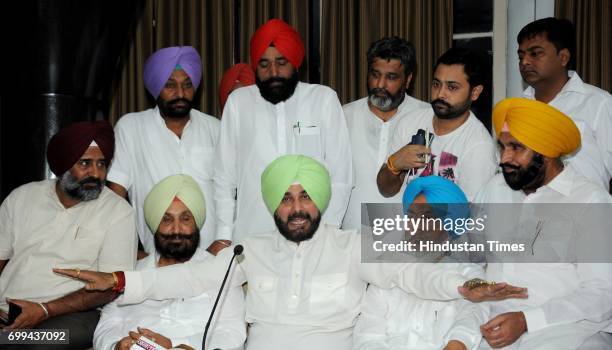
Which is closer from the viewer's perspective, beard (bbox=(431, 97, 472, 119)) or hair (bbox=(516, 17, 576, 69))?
beard (bbox=(431, 97, 472, 119))

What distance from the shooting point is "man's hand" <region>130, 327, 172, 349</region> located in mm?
3135

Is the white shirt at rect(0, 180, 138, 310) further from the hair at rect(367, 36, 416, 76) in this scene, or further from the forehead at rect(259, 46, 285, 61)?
the hair at rect(367, 36, 416, 76)

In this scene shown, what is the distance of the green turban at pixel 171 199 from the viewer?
3.69 metres

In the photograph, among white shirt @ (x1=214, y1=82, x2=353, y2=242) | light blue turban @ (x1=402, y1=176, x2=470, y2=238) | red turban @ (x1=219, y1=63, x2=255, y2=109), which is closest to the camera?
light blue turban @ (x1=402, y1=176, x2=470, y2=238)

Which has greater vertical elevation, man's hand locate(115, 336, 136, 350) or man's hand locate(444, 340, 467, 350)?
man's hand locate(444, 340, 467, 350)

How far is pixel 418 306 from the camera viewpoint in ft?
10.5

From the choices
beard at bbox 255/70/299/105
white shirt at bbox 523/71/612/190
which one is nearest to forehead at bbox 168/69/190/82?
beard at bbox 255/70/299/105

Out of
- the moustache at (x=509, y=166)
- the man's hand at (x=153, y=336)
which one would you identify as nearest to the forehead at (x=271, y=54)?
the moustache at (x=509, y=166)

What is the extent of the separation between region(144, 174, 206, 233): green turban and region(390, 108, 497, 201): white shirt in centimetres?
112

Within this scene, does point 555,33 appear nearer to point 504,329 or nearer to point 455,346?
point 504,329

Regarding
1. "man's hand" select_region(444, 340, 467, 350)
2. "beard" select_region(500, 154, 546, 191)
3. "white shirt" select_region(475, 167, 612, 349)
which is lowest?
"man's hand" select_region(444, 340, 467, 350)

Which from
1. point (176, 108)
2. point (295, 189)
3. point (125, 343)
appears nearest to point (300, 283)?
point (295, 189)

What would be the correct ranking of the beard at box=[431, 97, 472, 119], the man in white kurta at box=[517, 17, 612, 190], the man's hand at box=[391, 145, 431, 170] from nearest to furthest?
1. the man's hand at box=[391, 145, 431, 170]
2. the beard at box=[431, 97, 472, 119]
3. the man in white kurta at box=[517, 17, 612, 190]

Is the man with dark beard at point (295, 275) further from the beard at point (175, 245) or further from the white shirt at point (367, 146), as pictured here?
the white shirt at point (367, 146)
